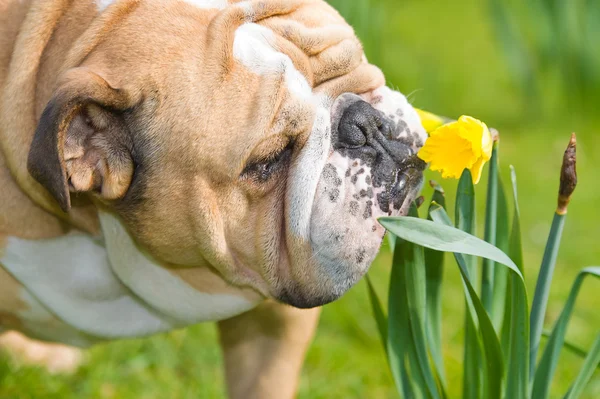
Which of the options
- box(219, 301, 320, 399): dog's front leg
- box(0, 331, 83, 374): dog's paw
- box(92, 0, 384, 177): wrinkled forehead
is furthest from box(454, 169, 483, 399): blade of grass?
box(0, 331, 83, 374): dog's paw

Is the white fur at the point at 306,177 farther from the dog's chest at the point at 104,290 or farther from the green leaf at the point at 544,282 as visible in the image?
the green leaf at the point at 544,282

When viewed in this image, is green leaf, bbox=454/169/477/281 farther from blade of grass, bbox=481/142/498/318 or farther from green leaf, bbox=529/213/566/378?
green leaf, bbox=529/213/566/378

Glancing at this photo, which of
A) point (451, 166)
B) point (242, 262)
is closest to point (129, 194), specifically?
point (242, 262)

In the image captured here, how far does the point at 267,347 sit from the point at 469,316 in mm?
582

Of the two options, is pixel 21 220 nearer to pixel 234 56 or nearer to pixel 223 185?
pixel 223 185

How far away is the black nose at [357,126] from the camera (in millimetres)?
1793

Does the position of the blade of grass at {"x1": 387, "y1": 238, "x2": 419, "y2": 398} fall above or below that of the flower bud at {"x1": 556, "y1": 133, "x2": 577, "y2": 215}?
below

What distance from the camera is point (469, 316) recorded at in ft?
5.76

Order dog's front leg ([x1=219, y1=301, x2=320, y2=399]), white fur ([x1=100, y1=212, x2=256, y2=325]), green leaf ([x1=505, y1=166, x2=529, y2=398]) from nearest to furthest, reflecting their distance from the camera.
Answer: green leaf ([x1=505, y1=166, x2=529, y2=398]), white fur ([x1=100, y1=212, x2=256, y2=325]), dog's front leg ([x1=219, y1=301, x2=320, y2=399])

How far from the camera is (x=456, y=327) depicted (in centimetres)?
298

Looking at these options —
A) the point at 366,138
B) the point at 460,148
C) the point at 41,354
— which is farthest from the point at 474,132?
the point at 41,354

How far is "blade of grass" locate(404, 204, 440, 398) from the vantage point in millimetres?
1676

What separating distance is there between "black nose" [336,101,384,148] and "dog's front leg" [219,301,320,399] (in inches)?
19.2

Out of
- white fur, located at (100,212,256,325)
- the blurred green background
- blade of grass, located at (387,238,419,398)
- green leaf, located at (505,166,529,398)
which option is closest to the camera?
green leaf, located at (505,166,529,398)
